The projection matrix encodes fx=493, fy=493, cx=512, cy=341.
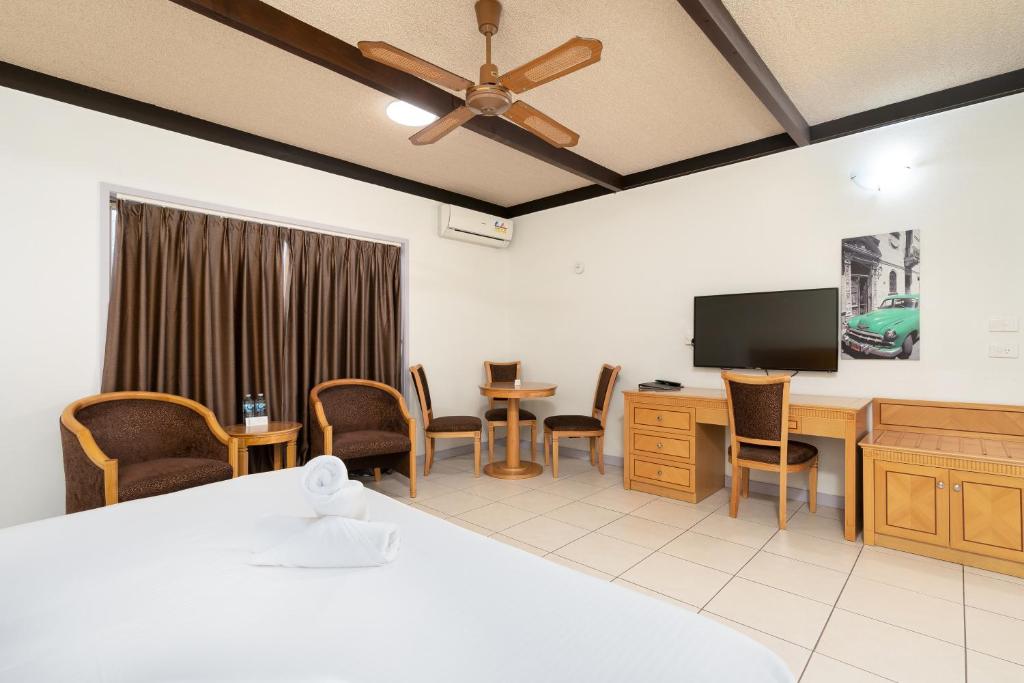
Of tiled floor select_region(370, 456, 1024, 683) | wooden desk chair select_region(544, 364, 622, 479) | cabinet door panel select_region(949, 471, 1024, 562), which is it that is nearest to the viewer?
tiled floor select_region(370, 456, 1024, 683)

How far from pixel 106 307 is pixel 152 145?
42.6 inches

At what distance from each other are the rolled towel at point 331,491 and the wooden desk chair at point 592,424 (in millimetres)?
2888

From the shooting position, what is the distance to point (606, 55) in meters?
2.62

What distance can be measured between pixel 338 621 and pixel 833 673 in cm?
175

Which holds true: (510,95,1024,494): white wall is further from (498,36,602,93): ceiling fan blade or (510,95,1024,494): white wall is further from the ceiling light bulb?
(498,36,602,93): ceiling fan blade

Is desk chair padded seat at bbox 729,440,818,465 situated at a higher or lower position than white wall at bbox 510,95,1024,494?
lower

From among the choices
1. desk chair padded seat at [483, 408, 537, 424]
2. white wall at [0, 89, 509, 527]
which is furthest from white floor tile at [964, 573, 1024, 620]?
white wall at [0, 89, 509, 527]

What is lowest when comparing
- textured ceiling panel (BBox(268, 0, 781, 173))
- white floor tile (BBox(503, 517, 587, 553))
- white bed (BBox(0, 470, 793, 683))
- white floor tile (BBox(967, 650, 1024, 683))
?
white floor tile (BBox(503, 517, 587, 553))

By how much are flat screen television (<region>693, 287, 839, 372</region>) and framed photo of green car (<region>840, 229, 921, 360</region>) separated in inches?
4.5

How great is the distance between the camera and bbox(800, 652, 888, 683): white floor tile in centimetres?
170

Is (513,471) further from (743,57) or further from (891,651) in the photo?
(743,57)

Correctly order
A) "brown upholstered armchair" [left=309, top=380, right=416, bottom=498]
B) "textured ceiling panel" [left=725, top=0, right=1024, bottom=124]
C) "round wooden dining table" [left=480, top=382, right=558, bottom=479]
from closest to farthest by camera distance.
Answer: "textured ceiling panel" [left=725, top=0, right=1024, bottom=124]
"brown upholstered armchair" [left=309, top=380, right=416, bottom=498]
"round wooden dining table" [left=480, top=382, right=558, bottom=479]

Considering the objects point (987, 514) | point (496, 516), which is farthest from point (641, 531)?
point (987, 514)

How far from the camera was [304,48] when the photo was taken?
2373 mm
